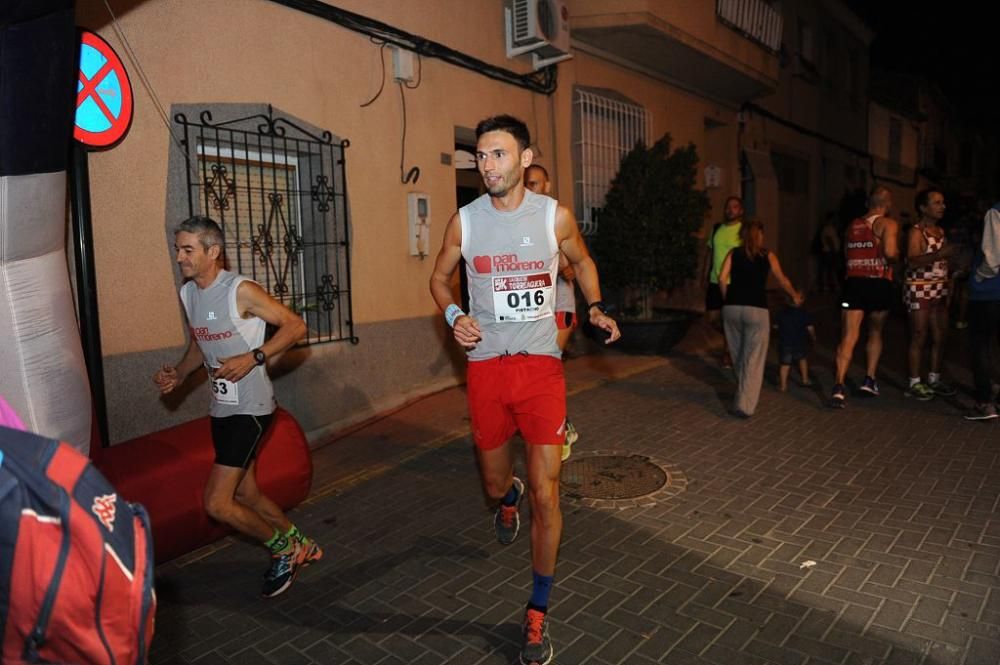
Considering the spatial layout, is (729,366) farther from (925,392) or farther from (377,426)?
(377,426)

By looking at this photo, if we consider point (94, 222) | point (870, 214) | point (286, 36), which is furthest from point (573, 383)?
point (94, 222)

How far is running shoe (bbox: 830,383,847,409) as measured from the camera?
7207mm

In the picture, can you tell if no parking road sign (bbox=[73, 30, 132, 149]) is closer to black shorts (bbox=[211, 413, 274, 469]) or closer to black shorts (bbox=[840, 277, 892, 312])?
A: black shorts (bbox=[211, 413, 274, 469])

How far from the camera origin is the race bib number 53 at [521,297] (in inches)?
135

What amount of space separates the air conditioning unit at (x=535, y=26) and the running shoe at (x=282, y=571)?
6879 mm

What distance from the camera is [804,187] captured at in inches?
738

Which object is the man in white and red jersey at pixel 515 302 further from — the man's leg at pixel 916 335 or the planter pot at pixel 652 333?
the planter pot at pixel 652 333

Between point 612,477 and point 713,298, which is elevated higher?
point 713,298

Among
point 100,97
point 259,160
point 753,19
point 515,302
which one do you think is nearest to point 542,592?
point 515,302

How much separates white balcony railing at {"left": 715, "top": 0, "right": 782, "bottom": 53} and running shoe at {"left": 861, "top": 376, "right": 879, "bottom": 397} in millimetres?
6757

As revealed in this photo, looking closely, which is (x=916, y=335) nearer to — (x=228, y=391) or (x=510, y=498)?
(x=510, y=498)

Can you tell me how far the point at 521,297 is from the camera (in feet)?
11.3

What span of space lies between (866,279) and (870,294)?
0.50ft

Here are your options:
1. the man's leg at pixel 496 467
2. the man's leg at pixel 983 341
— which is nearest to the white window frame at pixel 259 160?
the man's leg at pixel 496 467
